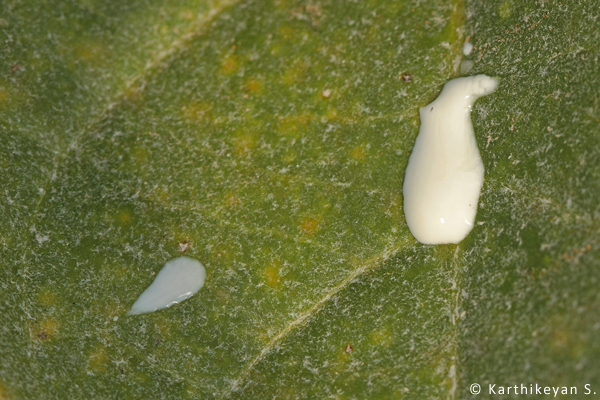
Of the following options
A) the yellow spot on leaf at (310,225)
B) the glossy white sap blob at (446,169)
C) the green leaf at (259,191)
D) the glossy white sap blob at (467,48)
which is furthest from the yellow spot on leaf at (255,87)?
the glossy white sap blob at (467,48)

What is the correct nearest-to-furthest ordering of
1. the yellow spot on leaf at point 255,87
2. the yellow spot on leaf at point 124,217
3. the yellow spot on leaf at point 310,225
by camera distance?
1. the yellow spot on leaf at point 310,225
2. the yellow spot on leaf at point 124,217
3. the yellow spot on leaf at point 255,87

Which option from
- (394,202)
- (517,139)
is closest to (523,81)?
(517,139)

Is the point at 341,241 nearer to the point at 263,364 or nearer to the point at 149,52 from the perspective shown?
the point at 263,364

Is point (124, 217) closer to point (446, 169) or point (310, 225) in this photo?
point (310, 225)

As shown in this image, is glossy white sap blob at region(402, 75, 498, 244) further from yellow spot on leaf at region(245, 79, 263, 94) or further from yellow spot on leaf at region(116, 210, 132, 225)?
yellow spot on leaf at region(116, 210, 132, 225)

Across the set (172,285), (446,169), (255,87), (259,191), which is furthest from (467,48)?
(172,285)

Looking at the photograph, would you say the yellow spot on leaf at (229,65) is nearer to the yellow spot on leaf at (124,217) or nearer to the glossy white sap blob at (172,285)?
the yellow spot on leaf at (124,217)
